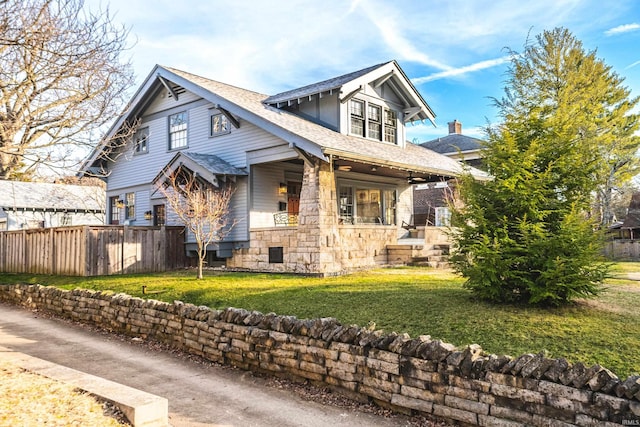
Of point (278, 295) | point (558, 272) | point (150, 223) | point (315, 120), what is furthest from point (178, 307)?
point (150, 223)

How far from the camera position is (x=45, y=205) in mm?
32281

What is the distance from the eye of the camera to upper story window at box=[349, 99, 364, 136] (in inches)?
661

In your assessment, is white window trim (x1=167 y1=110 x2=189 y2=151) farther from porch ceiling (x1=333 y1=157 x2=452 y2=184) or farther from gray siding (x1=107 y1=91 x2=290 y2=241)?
porch ceiling (x1=333 y1=157 x2=452 y2=184)

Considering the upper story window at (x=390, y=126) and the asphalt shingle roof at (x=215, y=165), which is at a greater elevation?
the upper story window at (x=390, y=126)

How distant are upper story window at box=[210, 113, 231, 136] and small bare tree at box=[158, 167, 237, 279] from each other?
2064mm

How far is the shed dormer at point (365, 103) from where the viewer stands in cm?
1625

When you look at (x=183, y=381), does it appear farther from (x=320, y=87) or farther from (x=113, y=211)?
(x=113, y=211)

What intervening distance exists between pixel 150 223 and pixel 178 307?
11526mm

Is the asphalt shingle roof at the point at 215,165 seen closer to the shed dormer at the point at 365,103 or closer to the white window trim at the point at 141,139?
the shed dormer at the point at 365,103

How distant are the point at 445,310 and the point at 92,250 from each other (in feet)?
36.7

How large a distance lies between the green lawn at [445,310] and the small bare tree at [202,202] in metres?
2.20

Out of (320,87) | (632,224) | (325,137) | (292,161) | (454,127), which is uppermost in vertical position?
(454,127)

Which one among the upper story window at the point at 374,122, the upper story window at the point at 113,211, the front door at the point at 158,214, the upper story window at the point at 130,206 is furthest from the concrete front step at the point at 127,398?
the upper story window at the point at 113,211

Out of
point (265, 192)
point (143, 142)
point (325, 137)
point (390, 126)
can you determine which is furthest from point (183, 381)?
point (143, 142)
